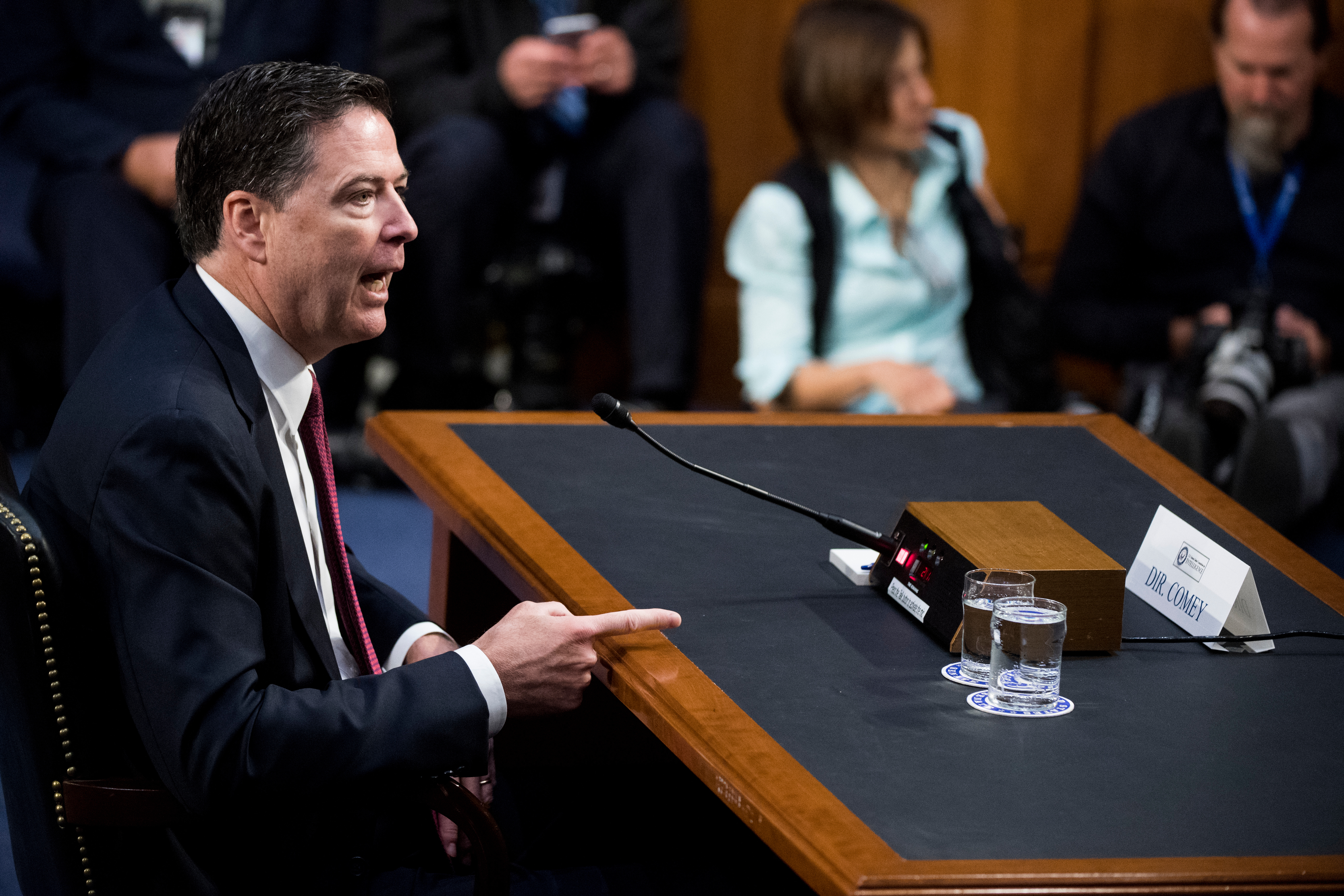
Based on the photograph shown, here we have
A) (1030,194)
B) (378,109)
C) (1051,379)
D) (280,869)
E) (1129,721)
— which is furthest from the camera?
(1030,194)

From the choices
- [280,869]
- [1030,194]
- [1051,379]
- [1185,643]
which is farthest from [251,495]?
[1030,194]

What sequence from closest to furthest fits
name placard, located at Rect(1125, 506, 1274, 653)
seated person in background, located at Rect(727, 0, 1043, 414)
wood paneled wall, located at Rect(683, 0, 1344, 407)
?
name placard, located at Rect(1125, 506, 1274, 653) < seated person in background, located at Rect(727, 0, 1043, 414) < wood paneled wall, located at Rect(683, 0, 1344, 407)

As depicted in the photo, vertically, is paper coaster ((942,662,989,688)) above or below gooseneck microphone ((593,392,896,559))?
below

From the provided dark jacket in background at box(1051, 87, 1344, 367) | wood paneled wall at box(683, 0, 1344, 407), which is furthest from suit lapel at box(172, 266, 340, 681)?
wood paneled wall at box(683, 0, 1344, 407)

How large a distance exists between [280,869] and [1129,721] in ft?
2.41

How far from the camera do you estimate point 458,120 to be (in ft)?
12.2

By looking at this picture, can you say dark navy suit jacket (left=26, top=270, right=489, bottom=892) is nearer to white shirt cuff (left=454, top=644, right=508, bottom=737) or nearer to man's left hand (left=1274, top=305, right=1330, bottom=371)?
white shirt cuff (left=454, top=644, right=508, bottom=737)

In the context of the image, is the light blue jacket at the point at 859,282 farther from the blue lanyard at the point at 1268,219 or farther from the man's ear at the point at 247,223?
the man's ear at the point at 247,223

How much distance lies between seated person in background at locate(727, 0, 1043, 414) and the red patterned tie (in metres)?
1.78

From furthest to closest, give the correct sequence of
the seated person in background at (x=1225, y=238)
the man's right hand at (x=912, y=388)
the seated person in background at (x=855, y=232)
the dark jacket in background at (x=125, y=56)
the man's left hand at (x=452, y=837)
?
the dark jacket in background at (x=125, y=56), the seated person in background at (x=1225, y=238), the seated person in background at (x=855, y=232), the man's right hand at (x=912, y=388), the man's left hand at (x=452, y=837)

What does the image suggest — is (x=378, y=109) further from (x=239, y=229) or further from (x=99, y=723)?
(x=99, y=723)

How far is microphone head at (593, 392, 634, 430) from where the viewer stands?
159cm

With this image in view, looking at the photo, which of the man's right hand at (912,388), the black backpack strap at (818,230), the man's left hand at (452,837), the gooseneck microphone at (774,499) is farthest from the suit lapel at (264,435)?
the black backpack strap at (818,230)

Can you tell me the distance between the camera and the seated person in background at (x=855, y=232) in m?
3.30
